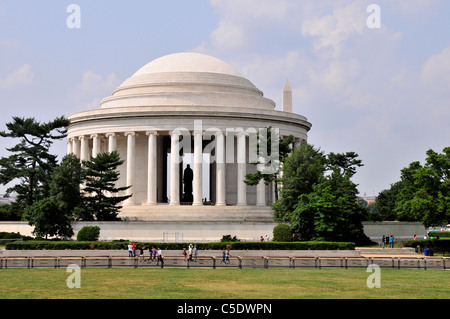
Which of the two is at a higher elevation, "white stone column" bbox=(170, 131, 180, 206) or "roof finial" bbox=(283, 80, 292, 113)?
"roof finial" bbox=(283, 80, 292, 113)

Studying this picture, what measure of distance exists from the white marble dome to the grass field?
1511 inches

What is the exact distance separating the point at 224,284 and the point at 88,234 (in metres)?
28.9

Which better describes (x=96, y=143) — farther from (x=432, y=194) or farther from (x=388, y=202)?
(x=388, y=202)

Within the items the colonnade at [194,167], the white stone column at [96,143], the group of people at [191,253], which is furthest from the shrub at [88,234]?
the white stone column at [96,143]

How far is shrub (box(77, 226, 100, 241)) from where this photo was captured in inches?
2271

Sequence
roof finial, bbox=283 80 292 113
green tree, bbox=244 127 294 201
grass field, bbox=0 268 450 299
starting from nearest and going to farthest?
grass field, bbox=0 268 450 299 → green tree, bbox=244 127 294 201 → roof finial, bbox=283 80 292 113

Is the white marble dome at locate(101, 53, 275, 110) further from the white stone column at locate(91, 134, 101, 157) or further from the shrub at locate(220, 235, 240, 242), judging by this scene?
the shrub at locate(220, 235, 240, 242)

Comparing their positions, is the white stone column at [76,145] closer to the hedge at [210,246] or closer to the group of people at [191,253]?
the hedge at [210,246]

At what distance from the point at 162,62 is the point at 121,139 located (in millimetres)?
12154

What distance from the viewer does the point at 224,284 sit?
3169 centimetres

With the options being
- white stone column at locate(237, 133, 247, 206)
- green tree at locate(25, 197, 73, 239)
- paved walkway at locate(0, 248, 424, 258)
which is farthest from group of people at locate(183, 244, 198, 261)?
white stone column at locate(237, 133, 247, 206)

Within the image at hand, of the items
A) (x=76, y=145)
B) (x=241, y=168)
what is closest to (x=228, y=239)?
(x=241, y=168)

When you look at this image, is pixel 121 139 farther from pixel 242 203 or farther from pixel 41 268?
pixel 41 268
